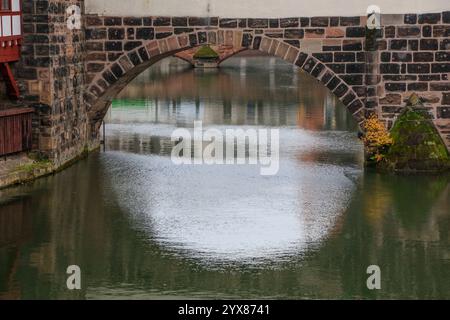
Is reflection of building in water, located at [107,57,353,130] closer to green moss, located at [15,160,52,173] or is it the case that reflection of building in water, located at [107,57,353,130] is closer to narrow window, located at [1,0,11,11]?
green moss, located at [15,160,52,173]

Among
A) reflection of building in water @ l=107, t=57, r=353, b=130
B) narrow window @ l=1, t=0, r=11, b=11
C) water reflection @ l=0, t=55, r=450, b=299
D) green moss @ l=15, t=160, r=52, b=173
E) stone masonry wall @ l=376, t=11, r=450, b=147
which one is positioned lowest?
water reflection @ l=0, t=55, r=450, b=299

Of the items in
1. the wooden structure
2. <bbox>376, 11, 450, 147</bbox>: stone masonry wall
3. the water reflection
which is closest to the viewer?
the water reflection

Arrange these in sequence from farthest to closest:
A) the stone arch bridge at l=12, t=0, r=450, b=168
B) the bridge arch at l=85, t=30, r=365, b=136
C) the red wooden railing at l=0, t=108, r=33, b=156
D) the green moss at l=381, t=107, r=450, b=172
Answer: the bridge arch at l=85, t=30, r=365, b=136 < the green moss at l=381, t=107, r=450, b=172 < the stone arch bridge at l=12, t=0, r=450, b=168 < the red wooden railing at l=0, t=108, r=33, b=156

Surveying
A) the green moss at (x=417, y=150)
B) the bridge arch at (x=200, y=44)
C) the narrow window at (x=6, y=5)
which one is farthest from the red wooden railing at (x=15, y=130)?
the green moss at (x=417, y=150)

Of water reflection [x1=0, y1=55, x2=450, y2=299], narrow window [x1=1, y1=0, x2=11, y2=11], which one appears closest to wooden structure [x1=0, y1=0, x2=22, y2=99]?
narrow window [x1=1, y1=0, x2=11, y2=11]

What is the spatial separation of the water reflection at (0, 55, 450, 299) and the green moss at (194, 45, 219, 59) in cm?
3018

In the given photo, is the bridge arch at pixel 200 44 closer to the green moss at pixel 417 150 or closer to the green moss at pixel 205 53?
the green moss at pixel 417 150

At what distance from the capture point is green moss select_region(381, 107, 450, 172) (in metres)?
28.7

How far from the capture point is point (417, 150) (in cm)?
2870

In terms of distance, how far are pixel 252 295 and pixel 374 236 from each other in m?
4.73

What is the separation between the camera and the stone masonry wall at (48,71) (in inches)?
1083

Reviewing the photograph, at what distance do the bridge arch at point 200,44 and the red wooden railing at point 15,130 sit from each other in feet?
10.8

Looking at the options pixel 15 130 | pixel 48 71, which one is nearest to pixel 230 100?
pixel 48 71

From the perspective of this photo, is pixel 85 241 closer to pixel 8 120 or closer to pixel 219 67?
pixel 8 120
